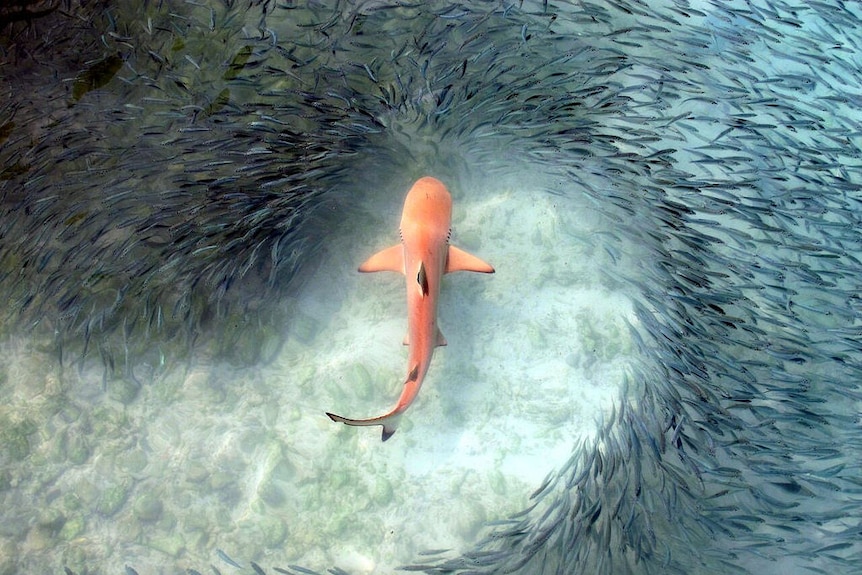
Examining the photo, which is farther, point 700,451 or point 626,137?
point 626,137

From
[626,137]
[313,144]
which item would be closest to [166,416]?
[313,144]

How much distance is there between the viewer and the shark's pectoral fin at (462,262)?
396cm

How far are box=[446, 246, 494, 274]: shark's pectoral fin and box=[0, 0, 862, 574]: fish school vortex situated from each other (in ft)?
1.91

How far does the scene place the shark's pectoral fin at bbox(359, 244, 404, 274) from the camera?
4.06 meters

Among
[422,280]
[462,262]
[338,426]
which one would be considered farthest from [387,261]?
[338,426]

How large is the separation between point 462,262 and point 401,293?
795 millimetres

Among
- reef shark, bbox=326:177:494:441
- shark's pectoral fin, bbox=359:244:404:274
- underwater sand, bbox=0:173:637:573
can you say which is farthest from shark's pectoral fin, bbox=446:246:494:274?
underwater sand, bbox=0:173:637:573

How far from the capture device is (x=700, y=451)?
159 inches

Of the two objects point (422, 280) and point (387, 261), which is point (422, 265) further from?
point (387, 261)

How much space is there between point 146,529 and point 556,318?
12.0 feet

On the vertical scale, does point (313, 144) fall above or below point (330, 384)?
above

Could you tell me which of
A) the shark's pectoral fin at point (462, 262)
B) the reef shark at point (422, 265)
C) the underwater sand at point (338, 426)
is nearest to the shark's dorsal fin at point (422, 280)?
the reef shark at point (422, 265)

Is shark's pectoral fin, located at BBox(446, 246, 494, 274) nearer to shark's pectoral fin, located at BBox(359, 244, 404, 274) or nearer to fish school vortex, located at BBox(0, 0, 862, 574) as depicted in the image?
shark's pectoral fin, located at BBox(359, 244, 404, 274)

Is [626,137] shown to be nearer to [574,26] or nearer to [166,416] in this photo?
[574,26]
